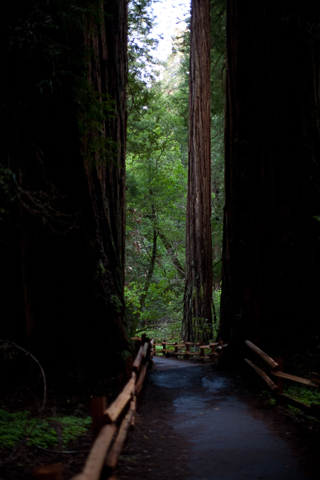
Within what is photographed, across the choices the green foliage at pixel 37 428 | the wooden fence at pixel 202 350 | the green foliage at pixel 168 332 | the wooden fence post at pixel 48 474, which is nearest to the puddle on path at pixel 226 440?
the green foliage at pixel 37 428

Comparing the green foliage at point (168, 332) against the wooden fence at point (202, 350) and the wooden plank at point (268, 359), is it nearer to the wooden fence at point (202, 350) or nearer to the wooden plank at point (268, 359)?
the wooden fence at point (202, 350)

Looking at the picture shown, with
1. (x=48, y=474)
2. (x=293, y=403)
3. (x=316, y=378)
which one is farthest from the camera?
(x=293, y=403)

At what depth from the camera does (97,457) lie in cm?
251

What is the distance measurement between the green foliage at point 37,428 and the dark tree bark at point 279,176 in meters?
4.27

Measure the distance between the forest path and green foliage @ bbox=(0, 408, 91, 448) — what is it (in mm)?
692

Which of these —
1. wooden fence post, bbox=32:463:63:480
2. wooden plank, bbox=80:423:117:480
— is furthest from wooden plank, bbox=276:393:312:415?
wooden fence post, bbox=32:463:63:480

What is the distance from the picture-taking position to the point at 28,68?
18.9 ft

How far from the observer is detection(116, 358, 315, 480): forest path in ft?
12.3

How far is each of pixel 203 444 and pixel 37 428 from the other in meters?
1.89

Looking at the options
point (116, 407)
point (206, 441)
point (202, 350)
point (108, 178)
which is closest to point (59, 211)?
point (108, 178)

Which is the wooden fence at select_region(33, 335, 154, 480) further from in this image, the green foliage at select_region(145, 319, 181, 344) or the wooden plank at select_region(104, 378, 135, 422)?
the green foliage at select_region(145, 319, 181, 344)

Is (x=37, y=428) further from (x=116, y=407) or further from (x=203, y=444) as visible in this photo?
(x=203, y=444)

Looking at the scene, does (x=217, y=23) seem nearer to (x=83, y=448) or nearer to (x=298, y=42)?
(x=298, y=42)

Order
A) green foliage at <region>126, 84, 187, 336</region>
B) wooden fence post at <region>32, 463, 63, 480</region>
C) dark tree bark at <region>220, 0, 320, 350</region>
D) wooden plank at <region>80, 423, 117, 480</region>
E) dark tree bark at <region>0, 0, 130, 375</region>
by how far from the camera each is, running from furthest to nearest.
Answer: green foliage at <region>126, 84, 187, 336</region>, dark tree bark at <region>220, 0, 320, 350</region>, dark tree bark at <region>0, 0, 130, 375</region>, wooden plank at <region>80, 423, 117, 480</region>, wooden fence post at <region>32, 463, 63, 480</region>
